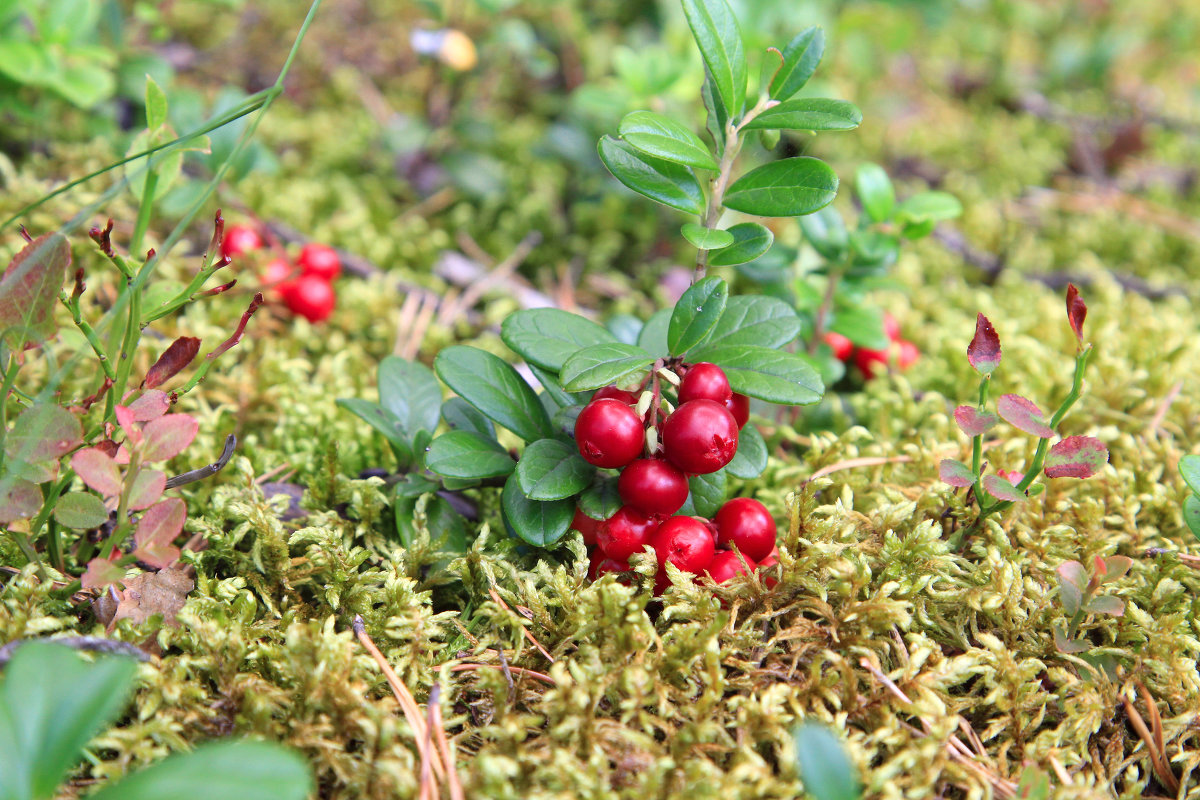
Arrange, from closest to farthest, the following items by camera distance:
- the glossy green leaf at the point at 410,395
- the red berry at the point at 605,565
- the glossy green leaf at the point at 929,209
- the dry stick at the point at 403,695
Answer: the dry stick at the point at 403,695, the red berry at the point at 605,565, the glossy green leaf at the point at 410,395, the glossy green leaf at the point at 929,209

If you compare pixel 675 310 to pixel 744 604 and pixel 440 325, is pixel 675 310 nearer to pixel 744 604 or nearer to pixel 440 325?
pixel 744 604

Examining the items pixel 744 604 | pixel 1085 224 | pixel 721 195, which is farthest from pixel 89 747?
pixel 1085 224

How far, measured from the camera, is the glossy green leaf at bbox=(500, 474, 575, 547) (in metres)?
1.57

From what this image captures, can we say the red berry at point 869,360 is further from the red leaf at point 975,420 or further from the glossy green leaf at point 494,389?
the glossy green leaf at point 494,389

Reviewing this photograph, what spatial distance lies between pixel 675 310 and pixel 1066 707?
1032 millimetres

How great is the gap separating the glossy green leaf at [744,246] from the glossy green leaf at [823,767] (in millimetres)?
880

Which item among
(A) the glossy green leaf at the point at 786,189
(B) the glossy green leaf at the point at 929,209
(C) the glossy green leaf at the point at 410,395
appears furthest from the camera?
(B) the glossy green leaf at the point at 929,209

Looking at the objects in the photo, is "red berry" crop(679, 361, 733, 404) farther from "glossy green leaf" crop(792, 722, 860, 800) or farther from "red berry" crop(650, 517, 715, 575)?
"glossy green leaf" crop(792, 722, 860, 800)

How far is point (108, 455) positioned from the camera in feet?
4.79

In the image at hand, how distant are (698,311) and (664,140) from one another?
12.9 inches

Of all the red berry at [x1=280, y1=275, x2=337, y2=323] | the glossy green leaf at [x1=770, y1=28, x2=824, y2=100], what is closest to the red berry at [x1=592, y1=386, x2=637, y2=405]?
the glossy green leaf at [x1=770, y1=28, x2=824, y2=100]

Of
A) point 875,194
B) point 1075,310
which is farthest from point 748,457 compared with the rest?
point 875,194

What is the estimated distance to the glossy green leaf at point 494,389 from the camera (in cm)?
165

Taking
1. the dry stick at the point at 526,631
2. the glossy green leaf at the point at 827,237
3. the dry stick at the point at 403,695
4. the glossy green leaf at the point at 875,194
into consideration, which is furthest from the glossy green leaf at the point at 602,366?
the glossy green leaf at the point at 875,194
